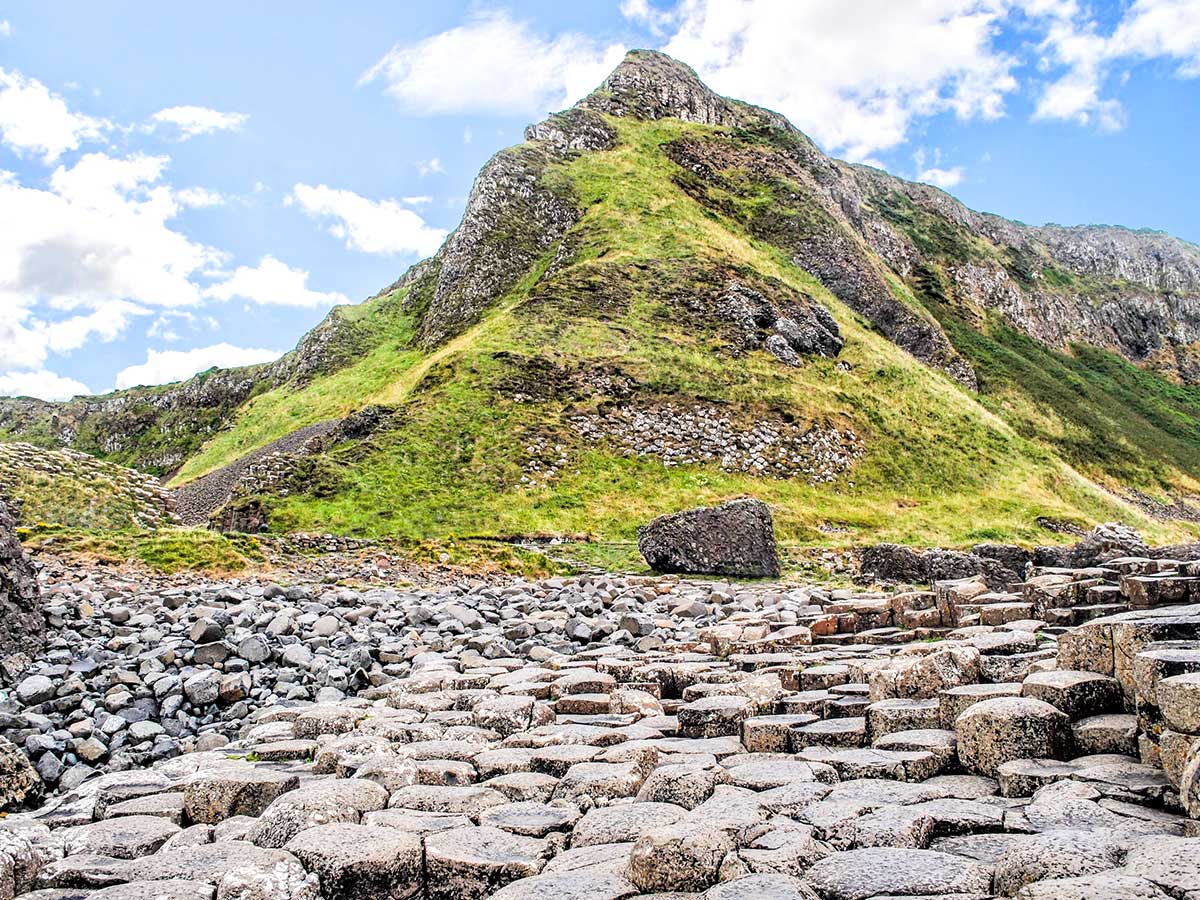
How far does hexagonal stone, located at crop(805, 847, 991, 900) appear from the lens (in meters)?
3.10

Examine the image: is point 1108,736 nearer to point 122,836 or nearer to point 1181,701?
point 1181,701

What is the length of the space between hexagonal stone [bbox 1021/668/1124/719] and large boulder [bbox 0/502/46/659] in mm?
10711

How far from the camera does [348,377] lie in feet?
201

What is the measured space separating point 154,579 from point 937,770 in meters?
14.1

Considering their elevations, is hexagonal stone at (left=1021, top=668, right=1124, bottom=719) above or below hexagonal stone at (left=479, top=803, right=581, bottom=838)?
above

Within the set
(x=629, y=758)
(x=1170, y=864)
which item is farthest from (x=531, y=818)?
(x=1170, y=864)

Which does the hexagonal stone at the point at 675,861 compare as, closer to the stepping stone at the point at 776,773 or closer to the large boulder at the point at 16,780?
the stepping stone at the point at 776,773

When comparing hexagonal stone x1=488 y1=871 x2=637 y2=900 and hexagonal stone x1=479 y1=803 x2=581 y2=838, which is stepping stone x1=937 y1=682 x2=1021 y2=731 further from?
hexagonal stone x1=488 y1=871 x2=637 y2=900

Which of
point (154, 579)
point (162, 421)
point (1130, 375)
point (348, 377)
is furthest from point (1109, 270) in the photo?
point (154, 579)

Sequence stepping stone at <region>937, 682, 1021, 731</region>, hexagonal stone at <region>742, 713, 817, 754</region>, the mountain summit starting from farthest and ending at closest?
the mountain summit < hexagonal stone at <region>742, 713, 817, 754</region> < stepping stone at <region>937, 682, 1021, 731</region>

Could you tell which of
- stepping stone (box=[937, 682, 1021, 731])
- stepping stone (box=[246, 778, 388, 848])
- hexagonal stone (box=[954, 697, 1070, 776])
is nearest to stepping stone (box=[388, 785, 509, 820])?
stepping stone (box=[246, 778, 388, 848])

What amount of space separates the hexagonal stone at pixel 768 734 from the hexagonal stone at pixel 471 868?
2393 millimetres

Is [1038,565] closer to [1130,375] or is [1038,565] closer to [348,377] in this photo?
[348,377]

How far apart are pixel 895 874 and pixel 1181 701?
2.00m
